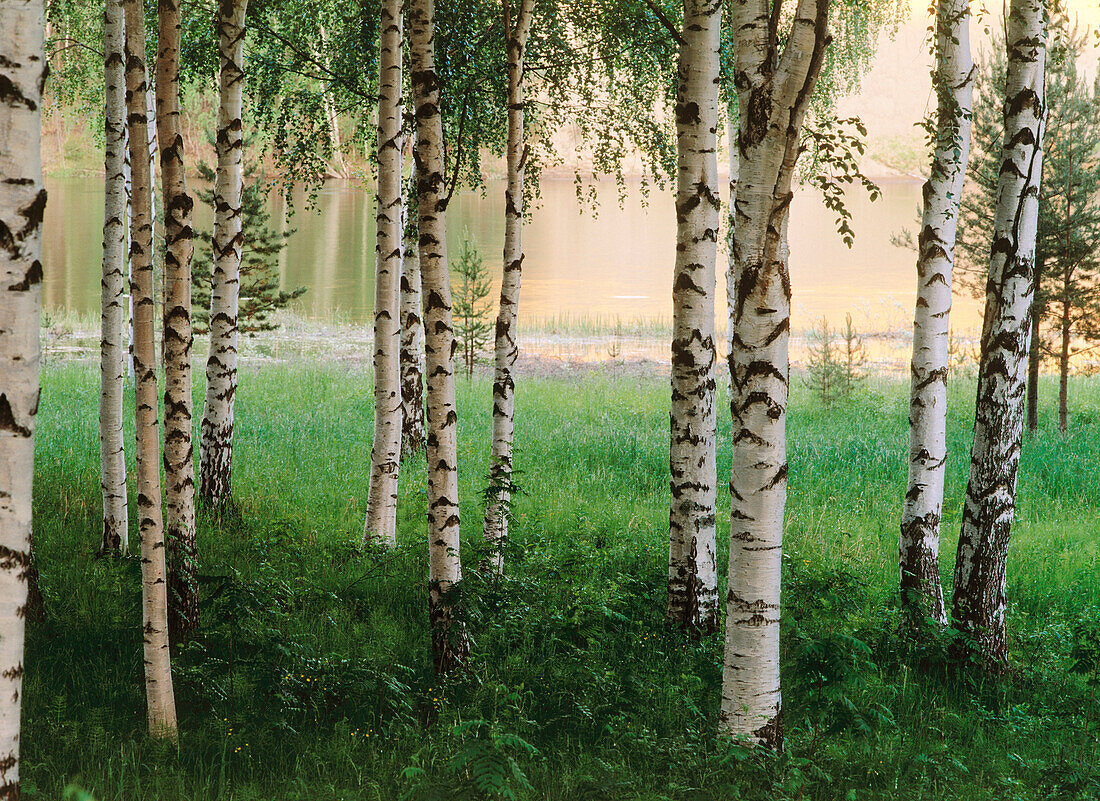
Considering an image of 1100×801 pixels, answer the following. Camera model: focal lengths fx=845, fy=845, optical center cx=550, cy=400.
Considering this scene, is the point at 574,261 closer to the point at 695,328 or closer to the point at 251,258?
the point at 251,258

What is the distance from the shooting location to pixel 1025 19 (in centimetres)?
492

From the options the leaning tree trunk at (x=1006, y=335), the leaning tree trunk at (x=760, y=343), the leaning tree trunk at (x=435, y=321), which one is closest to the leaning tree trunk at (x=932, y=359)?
the leaning tree trunk at (x=1006, y=335)

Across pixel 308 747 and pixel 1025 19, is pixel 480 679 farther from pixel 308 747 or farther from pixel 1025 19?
pixel 1025 19

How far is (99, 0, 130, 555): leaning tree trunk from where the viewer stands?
586cm

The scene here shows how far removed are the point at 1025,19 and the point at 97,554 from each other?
275 inches

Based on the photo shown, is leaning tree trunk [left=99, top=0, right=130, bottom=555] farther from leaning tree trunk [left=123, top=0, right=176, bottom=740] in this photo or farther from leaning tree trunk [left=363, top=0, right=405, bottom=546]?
leaning tree trunk [left=123, top=0, right=176, bottom=740]

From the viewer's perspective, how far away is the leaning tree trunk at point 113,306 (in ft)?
19.2

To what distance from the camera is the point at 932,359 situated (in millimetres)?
5398

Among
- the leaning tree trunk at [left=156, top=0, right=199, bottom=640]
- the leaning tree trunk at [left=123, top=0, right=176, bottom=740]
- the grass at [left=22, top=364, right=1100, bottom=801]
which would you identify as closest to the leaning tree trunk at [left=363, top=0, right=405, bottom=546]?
the grass at [left=22, top=364, right=1100, bottom=801]

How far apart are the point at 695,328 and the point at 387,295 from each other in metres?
2.79

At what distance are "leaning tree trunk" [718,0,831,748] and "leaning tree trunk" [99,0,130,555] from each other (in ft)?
14.4

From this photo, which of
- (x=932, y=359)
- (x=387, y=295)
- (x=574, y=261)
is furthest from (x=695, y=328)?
(x=574, y=261)

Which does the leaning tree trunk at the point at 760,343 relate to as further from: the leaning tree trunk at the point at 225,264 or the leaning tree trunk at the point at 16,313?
the leaning tree trunk at the point at 225,264

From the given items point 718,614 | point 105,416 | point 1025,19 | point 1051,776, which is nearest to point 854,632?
point 718,614
